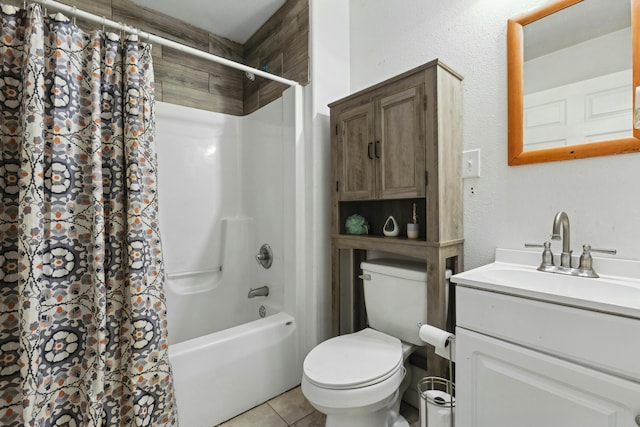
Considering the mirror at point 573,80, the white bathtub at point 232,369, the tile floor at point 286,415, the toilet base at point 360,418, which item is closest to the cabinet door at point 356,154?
the mirror at point 573,80

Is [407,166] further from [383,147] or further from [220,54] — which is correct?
[220,54]

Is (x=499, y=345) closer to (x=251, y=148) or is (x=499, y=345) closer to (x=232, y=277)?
(x=232, y=277)

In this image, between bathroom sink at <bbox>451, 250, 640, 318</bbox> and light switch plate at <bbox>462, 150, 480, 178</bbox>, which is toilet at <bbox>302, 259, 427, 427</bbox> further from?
light switch plate at <bbox>462, 150, 480, 178</bbox>

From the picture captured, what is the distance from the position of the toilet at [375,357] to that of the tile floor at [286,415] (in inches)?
6.7

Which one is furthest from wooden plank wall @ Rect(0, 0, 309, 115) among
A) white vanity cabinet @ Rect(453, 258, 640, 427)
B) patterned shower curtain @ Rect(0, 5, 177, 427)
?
white vanity cabinet @ Rect(453, 258, 640, 427)

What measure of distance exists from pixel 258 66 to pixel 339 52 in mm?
749

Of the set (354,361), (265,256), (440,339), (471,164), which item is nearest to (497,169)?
(471,164)

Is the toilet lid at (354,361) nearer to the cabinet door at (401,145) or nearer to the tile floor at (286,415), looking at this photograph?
the tile floor at (286,415)

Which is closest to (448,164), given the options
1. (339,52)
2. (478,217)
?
(478,217)

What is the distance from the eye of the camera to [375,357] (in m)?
1.24

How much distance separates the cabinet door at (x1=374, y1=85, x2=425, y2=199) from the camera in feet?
4.33

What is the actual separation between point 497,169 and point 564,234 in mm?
376

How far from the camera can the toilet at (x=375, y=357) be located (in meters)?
1.09

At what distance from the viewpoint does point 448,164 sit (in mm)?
1307
